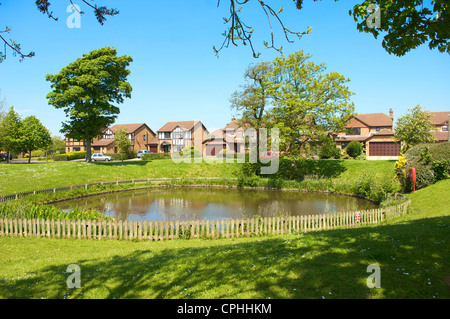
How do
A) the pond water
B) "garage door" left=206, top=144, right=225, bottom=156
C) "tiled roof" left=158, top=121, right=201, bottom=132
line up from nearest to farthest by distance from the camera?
1. the pond water
2. "garage door" left=206, top=144, right=225, bottom=156
3. "tiled roof" left=158, top=121, right=201, bottom=132

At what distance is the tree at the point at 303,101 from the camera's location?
3169 centimetres

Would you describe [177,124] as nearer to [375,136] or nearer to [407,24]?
[375,136]

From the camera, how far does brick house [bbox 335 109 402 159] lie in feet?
163

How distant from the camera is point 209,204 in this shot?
909 inches

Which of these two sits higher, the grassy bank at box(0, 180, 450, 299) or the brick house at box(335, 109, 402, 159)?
the brick house at box(335, 109, 402, 159)

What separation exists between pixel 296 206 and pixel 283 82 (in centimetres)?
1737

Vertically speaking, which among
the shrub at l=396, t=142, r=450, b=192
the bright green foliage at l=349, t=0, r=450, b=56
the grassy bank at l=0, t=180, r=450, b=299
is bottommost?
the grassy bank at l=0, t=180, r=450, b=299

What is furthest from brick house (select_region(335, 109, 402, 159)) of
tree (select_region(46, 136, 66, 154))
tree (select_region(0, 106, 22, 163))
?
tree (select_region(46, 136, 66, 154))

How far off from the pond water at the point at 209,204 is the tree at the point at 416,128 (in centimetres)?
1617

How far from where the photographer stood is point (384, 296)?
4570 millimetres

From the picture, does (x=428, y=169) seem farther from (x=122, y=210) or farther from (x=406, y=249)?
(x=122, y=210)

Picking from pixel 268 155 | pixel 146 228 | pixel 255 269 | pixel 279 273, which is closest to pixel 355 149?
pixel 268 155

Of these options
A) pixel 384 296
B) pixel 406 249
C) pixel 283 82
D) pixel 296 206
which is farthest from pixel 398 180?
pixel 384 296

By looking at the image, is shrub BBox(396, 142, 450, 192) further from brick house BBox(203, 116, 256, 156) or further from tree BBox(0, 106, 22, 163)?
tree BBox(0, 106, 22, 163)
